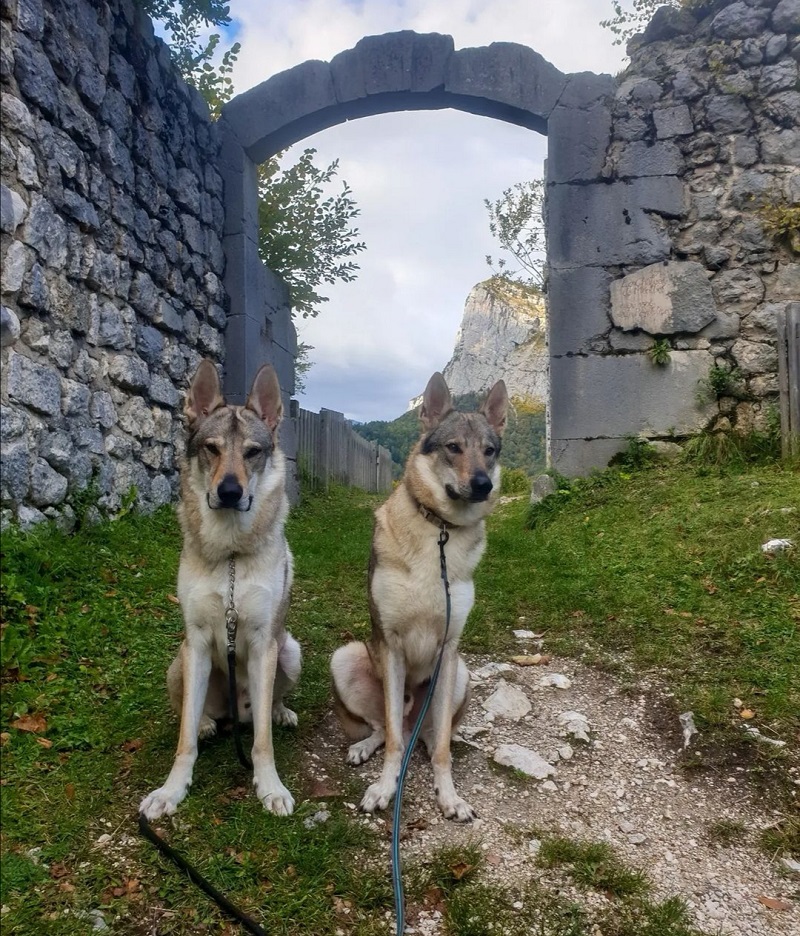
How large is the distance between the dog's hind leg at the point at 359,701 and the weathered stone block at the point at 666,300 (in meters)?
5.73

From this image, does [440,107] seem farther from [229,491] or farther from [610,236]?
[229,491]

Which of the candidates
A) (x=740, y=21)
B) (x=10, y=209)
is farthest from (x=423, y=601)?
(x=740, y=21)

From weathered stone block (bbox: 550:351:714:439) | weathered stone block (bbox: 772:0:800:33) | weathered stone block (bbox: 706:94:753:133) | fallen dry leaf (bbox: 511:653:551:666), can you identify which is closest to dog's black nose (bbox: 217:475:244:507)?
fallen dry leaf (bbox: 511:653:551:666)

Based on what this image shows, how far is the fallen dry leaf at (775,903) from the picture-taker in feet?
7.91

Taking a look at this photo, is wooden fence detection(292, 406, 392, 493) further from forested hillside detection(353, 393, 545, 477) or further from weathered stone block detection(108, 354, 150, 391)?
weathered stone block detection(108, 354, 150, 391)

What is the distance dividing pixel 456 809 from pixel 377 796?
1.16 ft

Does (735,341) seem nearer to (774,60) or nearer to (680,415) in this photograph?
(680,415)

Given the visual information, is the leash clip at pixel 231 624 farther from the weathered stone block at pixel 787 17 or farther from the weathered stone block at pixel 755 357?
the weathered stone block at pixel 787 17

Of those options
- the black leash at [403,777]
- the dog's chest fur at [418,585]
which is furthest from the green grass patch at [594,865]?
the dog's chest fur at [418,585]

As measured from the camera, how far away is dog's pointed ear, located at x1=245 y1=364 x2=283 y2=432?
3281mm

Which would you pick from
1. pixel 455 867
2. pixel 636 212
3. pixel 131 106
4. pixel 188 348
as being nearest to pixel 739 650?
pixel 455 867

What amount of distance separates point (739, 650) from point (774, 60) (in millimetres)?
7038

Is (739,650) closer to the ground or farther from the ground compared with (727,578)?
closer to the ground

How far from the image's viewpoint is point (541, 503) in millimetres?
7508
